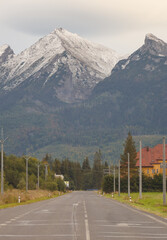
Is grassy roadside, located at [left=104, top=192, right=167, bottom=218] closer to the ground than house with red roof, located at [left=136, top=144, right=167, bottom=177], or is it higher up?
closer to the ground

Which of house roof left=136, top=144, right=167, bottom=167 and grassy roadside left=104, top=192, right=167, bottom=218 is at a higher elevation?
house roof left=136, top=144, right=167, bottom=167

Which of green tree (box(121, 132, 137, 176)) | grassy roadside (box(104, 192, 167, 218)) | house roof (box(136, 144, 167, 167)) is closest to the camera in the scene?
grassy roadside (box(104, 192, 167, 218))

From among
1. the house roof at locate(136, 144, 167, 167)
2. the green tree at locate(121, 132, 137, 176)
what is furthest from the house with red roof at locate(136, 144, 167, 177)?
the green tree at locate(121, 132, 137, 176)

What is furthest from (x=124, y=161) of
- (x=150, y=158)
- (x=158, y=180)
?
(x=158, y=180)

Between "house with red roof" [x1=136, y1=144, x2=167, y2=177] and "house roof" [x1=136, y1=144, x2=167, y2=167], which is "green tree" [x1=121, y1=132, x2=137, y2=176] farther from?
"house roof" [x1=136, y1=144, x2=167, y2=167]

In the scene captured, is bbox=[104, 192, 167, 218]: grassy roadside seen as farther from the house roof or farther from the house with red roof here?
the house with red roof

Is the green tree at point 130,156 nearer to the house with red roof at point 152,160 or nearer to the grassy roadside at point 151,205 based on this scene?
the house with red roof at point 152,160

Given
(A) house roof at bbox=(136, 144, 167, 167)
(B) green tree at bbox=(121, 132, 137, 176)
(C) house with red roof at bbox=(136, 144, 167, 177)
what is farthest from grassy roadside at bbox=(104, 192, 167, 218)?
(C) house with red roof at bbox=(136, 144, 167, 177)

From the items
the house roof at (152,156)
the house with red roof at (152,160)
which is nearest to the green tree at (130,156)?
the house with red roof at (152,160)

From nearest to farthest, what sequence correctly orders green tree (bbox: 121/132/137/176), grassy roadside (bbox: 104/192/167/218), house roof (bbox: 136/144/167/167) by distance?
grassy roadside (bbox: 104/192/167/218) < green tree (bbox: 121/132/137/176) < house roof (bbox: 136/144/167/167)

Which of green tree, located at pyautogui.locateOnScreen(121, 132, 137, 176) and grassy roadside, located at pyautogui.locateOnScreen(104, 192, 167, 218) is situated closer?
grassy roadside, located at pyautogui.locateOnScreen(104, 192, 167, 218)

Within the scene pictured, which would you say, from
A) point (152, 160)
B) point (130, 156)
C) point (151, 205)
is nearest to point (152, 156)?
point (152, 160)

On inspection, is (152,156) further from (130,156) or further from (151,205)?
(151,205)

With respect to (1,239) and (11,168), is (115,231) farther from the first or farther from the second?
(11,168)
